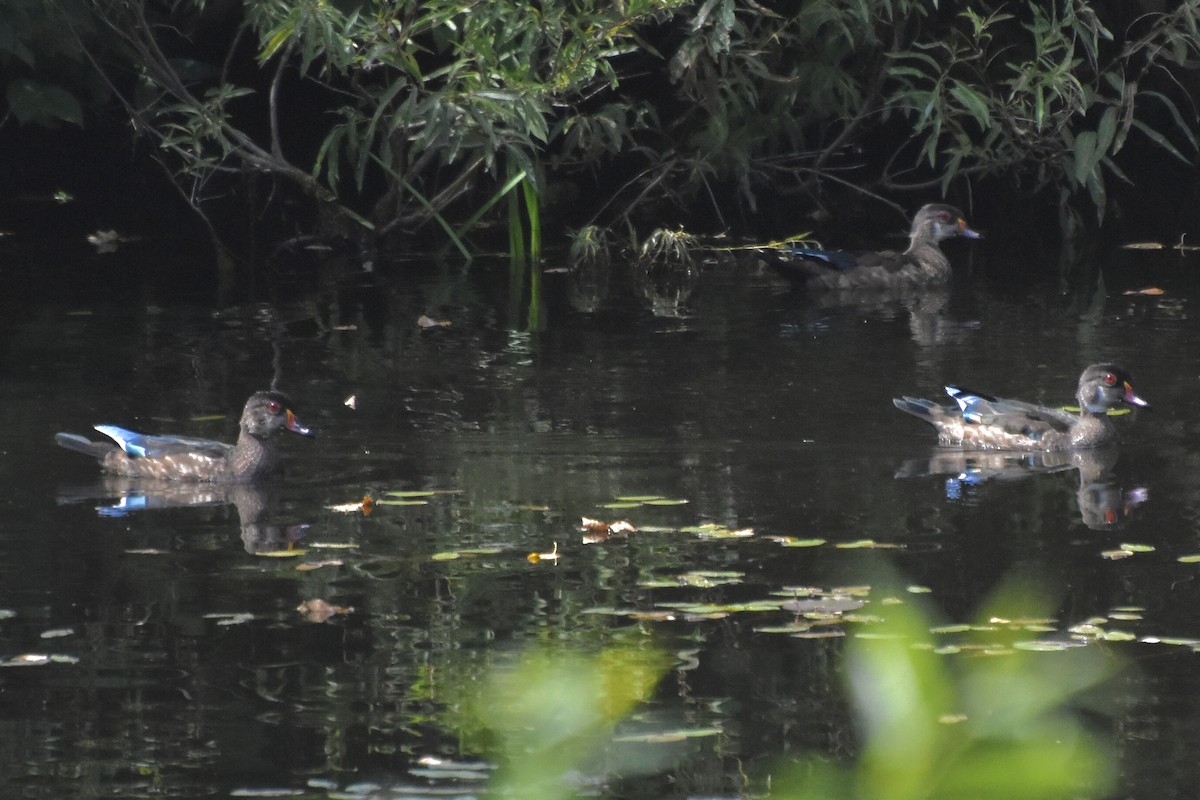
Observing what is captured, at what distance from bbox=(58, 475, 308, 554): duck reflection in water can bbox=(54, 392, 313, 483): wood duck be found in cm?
4

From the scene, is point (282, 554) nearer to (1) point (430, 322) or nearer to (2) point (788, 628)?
(2) point (788, 628)

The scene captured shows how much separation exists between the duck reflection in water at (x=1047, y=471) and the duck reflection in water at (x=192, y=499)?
277 cm

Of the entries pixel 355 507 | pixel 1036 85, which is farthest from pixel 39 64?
pixel 355 507

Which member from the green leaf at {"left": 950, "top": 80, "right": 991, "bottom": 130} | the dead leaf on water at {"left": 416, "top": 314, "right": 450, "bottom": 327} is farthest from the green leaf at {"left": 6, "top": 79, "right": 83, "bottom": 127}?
the green leaf at {"left": 950, "top": 80, "right": 991, "bottom": 130}

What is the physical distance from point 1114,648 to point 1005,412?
11.4 ft

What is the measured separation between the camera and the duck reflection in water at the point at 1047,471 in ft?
27.1

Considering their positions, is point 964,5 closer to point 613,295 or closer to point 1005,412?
point 613,295

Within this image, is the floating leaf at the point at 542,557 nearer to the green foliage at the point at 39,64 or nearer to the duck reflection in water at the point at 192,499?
the duck reflection in water at the point at 192,499

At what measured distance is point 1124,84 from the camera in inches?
687

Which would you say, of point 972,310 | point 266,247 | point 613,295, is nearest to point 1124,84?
point 972,310

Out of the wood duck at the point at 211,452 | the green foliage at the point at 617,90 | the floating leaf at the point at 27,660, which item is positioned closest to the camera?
the floating leaf at the point at 27,660

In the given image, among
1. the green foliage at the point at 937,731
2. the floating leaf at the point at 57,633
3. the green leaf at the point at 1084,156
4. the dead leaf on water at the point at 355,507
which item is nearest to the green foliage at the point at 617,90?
the green leaf at the point at 1084,156

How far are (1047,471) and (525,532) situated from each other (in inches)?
107

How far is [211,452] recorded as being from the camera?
8.83m
